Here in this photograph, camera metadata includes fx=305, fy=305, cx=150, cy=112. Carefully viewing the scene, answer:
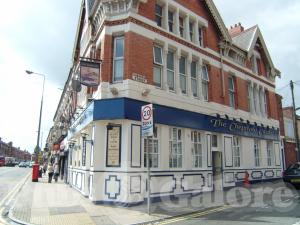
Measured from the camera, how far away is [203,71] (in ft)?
58.6

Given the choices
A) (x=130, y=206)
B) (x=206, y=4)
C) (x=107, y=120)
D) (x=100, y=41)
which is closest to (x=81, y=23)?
(x=100, y=41)

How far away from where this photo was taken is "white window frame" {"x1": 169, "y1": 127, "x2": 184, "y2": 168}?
1477cm

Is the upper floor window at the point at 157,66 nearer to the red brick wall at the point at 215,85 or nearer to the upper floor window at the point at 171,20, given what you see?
the upper floor window at the point at 171,20

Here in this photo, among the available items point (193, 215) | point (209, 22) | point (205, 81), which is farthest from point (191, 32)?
point (193, 215)

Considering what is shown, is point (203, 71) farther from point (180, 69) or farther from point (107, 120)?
point (107, 120)

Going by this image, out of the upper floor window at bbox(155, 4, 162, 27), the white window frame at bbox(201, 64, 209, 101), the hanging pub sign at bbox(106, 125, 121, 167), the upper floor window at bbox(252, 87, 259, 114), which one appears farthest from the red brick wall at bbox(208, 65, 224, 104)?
the hanging pub sign at bbox(106, 125, 121, 167)

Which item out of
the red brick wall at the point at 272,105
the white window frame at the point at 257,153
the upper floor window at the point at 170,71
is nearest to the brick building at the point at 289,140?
the red brick wall at the point at 272,105

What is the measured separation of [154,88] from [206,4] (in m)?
7.62

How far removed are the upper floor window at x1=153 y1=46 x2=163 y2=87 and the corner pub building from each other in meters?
0.05

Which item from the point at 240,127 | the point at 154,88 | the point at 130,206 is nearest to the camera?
the point at 130,206

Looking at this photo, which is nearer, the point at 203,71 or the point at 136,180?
the point at 136,180

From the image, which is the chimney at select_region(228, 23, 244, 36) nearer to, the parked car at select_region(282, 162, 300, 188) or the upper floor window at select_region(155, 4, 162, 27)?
the upper floor window at select_region(155, 4, 162, 27)

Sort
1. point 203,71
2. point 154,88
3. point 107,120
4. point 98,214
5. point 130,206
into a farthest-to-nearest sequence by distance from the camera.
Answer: point 203,71 → point 154,88 → point 107,120 → point 130,206 → point 98,214

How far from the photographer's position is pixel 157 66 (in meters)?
15.1
